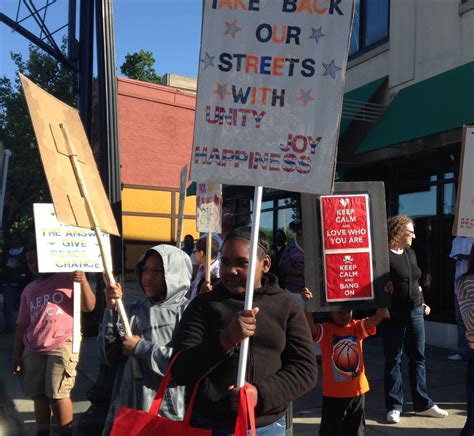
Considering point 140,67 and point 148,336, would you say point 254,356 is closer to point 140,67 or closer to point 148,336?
point 148,336

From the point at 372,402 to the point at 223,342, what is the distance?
414 cm

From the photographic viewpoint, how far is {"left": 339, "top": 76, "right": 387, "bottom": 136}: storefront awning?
9.50 metres

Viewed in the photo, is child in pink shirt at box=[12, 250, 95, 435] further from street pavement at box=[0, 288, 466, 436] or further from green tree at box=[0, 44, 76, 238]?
green tree at box=[0, 44, 76, 238]

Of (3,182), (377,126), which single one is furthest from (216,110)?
(3,182)

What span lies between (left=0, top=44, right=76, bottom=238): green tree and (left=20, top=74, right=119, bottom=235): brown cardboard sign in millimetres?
17316

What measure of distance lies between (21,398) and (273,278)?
15.0 ft

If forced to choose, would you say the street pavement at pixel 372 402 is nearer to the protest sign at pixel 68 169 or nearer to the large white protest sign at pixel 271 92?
the protest sign at pixel 68 169

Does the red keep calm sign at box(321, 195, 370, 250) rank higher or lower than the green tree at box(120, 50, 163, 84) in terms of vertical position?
lower

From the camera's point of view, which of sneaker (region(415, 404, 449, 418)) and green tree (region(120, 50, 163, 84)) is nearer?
sneaker (region(415, 404, 449, 418))

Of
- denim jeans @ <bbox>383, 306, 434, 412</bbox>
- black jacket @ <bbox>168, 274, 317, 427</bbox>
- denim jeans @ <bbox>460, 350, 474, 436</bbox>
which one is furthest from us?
denim jeans @ <bbox>383, 306, 434, 412</bbox>

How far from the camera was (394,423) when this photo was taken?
5098 millimetres

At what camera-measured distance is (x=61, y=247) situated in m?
4.14

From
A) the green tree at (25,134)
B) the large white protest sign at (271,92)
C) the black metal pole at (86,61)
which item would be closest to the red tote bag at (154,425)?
the large white protest sign at (271,92)

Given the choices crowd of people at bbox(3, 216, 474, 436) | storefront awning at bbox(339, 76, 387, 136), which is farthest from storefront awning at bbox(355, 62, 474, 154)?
crowd of people at bbox(3, 216, 474, 436)
